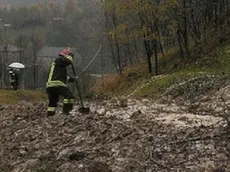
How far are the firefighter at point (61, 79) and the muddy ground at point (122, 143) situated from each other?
35.4 inches

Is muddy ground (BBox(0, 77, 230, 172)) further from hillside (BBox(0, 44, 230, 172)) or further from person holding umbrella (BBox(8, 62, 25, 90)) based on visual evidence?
person holding umbrella (BBox(8, 62, 25, 90))

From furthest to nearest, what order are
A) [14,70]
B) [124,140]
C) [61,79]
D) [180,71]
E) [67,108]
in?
[14,70] < [180,71] < [61,79] < [67,108] < [124,140]

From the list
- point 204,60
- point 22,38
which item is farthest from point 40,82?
point 204,60

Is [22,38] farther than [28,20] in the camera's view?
No

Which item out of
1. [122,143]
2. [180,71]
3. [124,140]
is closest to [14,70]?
[180,71]

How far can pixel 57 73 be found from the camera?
567 inches

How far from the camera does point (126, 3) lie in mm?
30797

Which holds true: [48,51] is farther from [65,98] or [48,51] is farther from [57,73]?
[65,98]

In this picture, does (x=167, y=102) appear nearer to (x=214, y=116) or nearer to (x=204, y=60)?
(x=214, y=116)

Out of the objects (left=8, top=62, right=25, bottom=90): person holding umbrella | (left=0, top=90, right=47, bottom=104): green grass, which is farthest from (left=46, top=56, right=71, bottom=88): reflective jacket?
(left=8, top=62, right=25, bottom=90): person holding umbrella

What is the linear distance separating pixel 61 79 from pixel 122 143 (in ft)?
→ 17.2

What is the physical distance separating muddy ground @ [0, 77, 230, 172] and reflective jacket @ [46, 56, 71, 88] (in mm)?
1261

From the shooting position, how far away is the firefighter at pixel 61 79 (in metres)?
14.3

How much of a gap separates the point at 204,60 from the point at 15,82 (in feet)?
39.3
